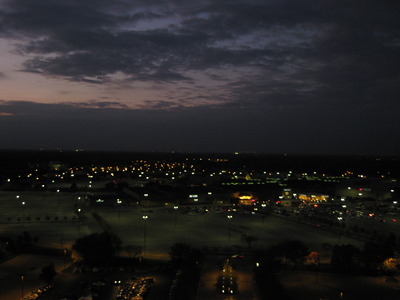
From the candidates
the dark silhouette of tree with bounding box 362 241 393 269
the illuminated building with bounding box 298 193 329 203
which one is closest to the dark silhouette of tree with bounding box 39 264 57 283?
the dark silhouette of tree with bounding box 362 241 393 269

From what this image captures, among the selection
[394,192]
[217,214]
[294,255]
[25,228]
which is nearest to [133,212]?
[217,214]

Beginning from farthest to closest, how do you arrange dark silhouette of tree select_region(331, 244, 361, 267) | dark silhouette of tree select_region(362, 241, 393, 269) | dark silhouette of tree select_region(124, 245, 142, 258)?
dark silhouette of tree select_region(124, 245, 142, 258), dark silhouette of tree select_region(331, 244, 361, 267), dark silhouette of tree select_region(362, 241, 393, 269)

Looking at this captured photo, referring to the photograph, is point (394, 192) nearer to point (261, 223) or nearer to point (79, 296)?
point (261, 223)

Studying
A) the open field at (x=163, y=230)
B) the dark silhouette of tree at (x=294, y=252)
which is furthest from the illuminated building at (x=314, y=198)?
the dark silhouette of tree at (x=294, y=252)

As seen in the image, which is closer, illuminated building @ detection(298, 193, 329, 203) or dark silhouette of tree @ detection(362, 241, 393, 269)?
dark silhouette of tree @ detection(362, 241, 393, 269)

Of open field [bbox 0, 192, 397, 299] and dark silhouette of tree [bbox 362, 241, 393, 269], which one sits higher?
dark silhouette of tree [bbox 362, 241, 393, 269]

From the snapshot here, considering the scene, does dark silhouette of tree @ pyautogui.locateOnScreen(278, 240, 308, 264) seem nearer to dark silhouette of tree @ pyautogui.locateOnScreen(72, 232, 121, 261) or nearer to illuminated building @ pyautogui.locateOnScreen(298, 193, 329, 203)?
dark silhouette of tree @ pyautogui.locateOnScreen(72, 232, 121, 261)

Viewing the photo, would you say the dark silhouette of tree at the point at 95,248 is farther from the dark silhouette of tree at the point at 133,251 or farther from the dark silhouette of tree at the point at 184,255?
the dark silhouette of tree at the point at 184,255

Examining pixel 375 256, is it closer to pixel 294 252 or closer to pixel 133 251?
pixel 294 252

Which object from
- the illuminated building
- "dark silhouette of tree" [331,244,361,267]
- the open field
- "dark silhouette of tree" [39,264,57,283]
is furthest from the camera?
the illuminated building

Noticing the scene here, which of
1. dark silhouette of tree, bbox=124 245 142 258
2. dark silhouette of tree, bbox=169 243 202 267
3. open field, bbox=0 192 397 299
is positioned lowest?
open field, bbox=0 192 397 299

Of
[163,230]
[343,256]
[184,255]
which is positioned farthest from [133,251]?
[343,256]
